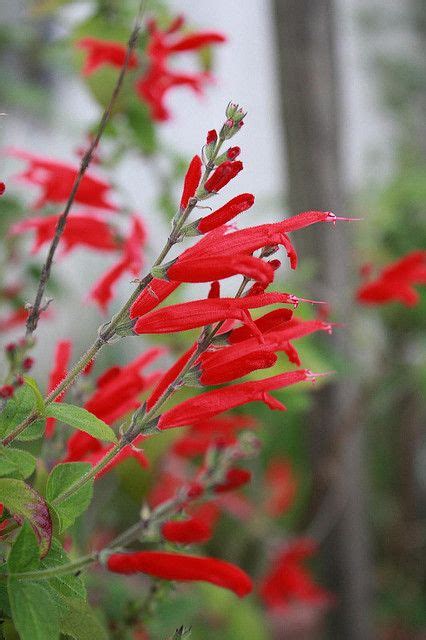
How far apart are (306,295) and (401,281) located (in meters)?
0.39

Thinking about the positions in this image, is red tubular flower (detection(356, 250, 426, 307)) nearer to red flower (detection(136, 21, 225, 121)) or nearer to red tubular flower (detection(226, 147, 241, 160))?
red flower (detection(136, 21, 225, 121))

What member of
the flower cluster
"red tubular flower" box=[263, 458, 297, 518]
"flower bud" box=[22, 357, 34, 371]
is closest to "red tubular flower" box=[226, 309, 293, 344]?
"flower bud" box=[22, 357, 34, 371]

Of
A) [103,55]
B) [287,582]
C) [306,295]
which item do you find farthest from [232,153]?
[287,582]

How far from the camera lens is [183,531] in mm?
457

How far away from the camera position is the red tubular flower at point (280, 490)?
1.59 m

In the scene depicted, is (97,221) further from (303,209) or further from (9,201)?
(303,209)

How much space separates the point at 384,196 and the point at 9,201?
2.93 feet

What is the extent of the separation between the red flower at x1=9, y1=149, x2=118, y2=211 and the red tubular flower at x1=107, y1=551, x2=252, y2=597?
331mm

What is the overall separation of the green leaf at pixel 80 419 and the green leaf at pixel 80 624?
77 mm

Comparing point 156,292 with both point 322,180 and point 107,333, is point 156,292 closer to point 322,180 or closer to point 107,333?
point 107,333

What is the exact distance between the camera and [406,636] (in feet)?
6.41

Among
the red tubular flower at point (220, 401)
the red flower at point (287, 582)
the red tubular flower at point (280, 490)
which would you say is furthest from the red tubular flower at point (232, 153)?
the red tubular flower at point (280, 490)

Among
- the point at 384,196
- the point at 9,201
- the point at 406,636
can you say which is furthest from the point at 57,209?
the point at 406,636

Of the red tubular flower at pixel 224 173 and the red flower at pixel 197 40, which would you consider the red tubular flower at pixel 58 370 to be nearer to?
the red tubular flower at pixel 224 173
